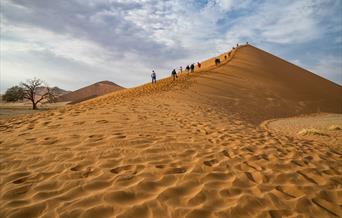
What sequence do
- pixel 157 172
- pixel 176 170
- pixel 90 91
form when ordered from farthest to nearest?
pixel 90 91
pixel 176 170
pixel 157 172

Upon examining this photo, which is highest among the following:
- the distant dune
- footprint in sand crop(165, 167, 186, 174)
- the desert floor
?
the distant dune

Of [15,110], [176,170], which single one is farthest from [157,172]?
[15,110]

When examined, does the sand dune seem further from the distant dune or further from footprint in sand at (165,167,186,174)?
the distant dune

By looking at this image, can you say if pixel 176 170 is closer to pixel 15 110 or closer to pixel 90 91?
pixel 15 110

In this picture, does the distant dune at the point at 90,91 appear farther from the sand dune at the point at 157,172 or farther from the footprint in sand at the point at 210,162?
the footprint in sand at the point at 210,162

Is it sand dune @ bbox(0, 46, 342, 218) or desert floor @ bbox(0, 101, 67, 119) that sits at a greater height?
sand dune @ bbox(0, 46, 342, 218)

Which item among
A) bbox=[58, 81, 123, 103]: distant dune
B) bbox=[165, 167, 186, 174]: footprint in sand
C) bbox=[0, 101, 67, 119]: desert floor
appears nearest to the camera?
bbox=[165, 167, 186, 174]: footprint in sand

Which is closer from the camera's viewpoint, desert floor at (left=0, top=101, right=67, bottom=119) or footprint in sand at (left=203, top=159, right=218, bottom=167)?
footprint in sand at (left=203, top=159, right=218, bottom=167)

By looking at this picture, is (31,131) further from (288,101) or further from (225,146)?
(288,101)

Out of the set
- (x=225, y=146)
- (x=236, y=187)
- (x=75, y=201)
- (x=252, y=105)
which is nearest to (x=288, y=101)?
(x=252, y=105)

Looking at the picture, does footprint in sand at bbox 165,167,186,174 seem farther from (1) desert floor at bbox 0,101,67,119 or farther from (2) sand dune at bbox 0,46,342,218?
(1) desert floor at bbox 0,101,67,119

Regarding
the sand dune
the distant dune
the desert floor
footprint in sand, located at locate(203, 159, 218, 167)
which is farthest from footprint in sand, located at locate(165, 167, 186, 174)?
the distant dune

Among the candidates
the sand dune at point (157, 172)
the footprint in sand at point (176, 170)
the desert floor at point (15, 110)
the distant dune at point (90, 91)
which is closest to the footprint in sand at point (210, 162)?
the sand dune at point (157, 172)

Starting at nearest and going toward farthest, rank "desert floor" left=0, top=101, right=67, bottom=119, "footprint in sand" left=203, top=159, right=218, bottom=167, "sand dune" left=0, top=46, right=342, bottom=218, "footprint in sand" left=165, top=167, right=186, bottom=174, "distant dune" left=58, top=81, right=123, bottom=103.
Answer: "sand dune" left=0, top=46, right=342, bottom=218 < "footprint in sand" left=165, top=167, right=186, bottom=174 < "footprint in sand" left=203, top=159, right=218, bottom=167 < "desert floor" left=0, top=101, right=67, bottom=119 < "distant dune" left=58, top=81, right=123, bottom=103
